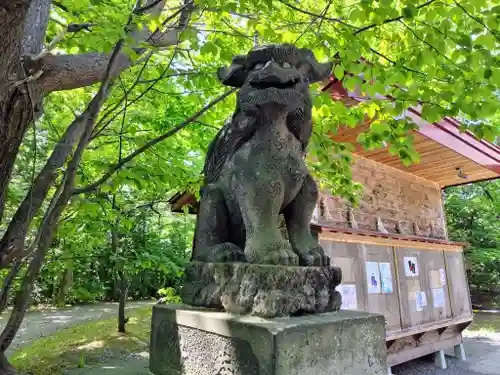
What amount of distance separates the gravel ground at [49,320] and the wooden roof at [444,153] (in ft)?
24.8

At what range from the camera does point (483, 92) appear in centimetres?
230

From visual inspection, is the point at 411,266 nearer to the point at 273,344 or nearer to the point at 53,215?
the point at 273,344

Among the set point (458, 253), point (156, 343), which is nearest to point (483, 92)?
point (156, 343)

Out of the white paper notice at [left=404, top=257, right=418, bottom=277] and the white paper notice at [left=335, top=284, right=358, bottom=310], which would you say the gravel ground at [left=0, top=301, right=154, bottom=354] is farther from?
the white paper notice at [left=404, top=257, right=418, bottom=277]

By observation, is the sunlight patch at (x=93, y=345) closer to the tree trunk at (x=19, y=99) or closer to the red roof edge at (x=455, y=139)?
the tree trunk at (x=19, y=99)

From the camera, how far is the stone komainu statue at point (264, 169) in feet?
5.83

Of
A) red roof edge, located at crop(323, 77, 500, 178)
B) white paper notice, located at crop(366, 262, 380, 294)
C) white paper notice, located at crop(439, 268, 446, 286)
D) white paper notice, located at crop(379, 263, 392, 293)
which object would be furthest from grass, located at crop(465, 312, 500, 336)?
white paper notice, located at crop(366, 262, 380, 294)

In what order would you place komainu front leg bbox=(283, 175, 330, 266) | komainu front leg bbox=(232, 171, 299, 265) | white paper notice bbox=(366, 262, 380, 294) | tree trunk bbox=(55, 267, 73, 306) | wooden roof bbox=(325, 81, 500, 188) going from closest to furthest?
komainu front leg bbox=(232, 171, 299, 265) < komainu front leg bbox=(283, 175, 330, 266) < wooden roof bbox=(325, 81, 500, 188) < white paper notice bbox=(366, 262, 380, 294) < tree trunk bbox=(55, 267, 73, 306)

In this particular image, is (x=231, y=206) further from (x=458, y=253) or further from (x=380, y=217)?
(x=458, y=253)

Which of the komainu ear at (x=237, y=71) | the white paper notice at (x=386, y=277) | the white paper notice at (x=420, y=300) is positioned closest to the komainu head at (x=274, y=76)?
the komainu ear at (x=237, y=71)

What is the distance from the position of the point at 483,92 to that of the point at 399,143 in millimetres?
635

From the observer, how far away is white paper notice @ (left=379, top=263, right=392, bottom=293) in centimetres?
577

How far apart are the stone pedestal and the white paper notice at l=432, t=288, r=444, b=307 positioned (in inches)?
232

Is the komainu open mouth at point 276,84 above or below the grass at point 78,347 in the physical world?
above
